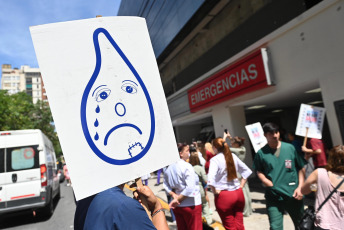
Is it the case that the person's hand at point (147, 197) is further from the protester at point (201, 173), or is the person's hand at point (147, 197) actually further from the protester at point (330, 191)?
the protester at point (201, 173)

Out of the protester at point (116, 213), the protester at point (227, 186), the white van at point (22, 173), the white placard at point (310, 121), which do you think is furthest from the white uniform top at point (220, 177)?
the white van at point (22, 173)

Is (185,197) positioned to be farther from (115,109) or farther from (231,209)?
(115,109)

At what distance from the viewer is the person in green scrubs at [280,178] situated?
11.0 feet

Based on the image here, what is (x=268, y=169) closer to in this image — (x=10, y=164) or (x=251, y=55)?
(x=251, y=55)

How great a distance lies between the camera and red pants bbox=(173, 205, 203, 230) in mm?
3677

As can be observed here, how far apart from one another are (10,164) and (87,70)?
7588mm

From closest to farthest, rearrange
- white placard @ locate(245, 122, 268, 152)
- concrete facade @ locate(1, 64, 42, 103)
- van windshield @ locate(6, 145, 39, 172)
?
white placard @ locate(245, 122, 268, 152), van windshield @ locate(6, 145, 39, 172), concrete facade @ locate(1, 64, 42, 103)

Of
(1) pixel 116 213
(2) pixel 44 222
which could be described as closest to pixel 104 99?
(1) pixel 116 213

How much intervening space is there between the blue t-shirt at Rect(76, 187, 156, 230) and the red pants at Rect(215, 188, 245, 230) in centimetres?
264

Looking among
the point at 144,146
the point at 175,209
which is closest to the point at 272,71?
the point at 175,209

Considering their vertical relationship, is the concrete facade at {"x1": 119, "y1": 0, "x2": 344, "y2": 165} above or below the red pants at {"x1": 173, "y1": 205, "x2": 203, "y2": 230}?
above

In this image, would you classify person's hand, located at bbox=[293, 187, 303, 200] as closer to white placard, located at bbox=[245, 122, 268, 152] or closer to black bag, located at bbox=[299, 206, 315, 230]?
black bag, located at bbox=[299, 206, 315, 230]

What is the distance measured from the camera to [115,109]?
59.0 inches

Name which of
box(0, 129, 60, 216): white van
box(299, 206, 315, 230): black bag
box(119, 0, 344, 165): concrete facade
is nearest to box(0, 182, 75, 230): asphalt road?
box(0, 129, 60, 216): white van
